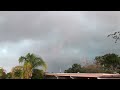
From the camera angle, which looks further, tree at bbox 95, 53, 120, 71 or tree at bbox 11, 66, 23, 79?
tree at bbox 95, 53, 120, 71

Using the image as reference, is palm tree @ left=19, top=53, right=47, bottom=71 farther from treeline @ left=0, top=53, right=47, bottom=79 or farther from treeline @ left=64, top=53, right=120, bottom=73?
treeline @ left=64, top=53, right=120, bottom=73

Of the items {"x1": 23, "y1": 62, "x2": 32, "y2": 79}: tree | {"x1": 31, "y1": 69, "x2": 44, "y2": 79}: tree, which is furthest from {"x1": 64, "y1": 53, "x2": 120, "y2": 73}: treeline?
{"x1": 23, "y1": 62, "x2": 32, "y2": 79}: tree

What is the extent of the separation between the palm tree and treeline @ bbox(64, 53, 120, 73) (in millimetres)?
1943

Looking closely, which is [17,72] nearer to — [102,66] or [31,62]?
[31,62]

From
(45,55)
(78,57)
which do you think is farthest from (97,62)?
(45,55)

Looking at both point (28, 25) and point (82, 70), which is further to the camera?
point (82, 70)

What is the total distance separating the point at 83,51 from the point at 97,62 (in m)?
4.41

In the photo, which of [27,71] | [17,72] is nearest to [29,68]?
[27,71]

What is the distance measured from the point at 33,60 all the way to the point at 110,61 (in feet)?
19.3

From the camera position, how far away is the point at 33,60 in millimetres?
12523

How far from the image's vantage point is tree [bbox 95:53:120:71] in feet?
51.3
